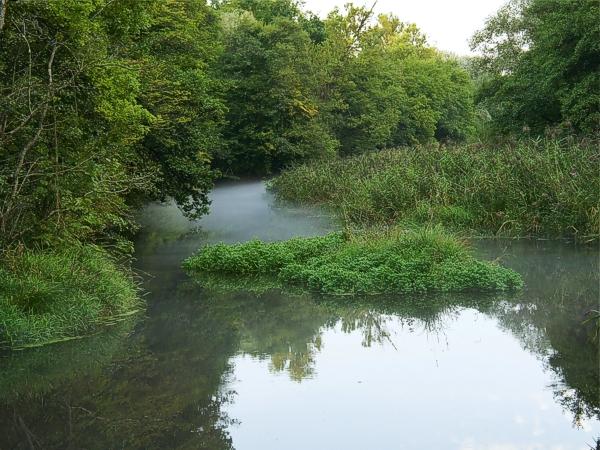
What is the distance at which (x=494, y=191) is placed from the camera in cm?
1576

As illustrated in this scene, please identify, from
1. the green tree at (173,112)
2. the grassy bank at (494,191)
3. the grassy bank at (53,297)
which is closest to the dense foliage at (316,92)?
the green tree at (173,112)

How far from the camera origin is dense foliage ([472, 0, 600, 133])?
67.2 ft

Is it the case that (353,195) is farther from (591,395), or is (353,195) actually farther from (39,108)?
(591,395)

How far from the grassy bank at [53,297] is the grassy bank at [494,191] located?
7528mm

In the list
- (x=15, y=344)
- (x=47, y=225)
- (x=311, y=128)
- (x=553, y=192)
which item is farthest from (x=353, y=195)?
(x=311, y=128)

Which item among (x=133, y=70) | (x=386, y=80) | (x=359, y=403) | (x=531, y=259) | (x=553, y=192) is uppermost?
(x=386, y=80)

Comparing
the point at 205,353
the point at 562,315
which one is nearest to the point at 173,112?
the point at 205,353

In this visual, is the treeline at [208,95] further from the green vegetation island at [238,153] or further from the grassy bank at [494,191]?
the grassy bank at [494,191]

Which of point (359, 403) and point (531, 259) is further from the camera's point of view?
point (531, 259)

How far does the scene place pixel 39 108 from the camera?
336 inches

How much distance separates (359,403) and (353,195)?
41.1 feet

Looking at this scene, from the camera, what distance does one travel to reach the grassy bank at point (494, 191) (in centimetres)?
1455

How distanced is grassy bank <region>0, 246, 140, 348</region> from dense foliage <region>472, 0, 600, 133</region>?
41.8 feet

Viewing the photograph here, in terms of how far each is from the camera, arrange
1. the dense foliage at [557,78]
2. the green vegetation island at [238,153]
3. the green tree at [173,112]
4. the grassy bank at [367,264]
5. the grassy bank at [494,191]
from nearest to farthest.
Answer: the green vegetation island at [238,153] → the grassy bank at [367,264] → the grassy bank at [494,191] → the green tree at [173,112] → the dense foliage at [557,78]
